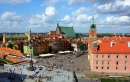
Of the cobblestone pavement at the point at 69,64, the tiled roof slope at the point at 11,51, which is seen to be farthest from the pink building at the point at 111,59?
the tiled roof slope at the point at 11,51

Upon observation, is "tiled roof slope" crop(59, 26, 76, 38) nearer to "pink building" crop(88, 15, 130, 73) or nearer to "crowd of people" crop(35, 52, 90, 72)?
"crowd of people" crop(35, 52, 90, 72)

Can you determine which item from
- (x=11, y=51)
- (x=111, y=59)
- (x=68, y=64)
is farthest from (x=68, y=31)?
(x=111, y=59)

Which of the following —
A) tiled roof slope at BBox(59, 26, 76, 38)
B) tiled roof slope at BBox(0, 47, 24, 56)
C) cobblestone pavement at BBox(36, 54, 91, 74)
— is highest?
tiled roof slope at BBox(59, 26, 76, 38)

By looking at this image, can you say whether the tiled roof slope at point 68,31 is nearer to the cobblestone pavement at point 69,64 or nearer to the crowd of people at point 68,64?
the crowd of people at point 68,64

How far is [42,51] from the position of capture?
9019 centimetres

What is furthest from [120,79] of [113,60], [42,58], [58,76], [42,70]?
[42,58]

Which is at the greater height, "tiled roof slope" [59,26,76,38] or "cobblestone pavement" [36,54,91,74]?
"tiled roof slope" [59,26,76,38]

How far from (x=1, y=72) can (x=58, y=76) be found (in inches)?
467

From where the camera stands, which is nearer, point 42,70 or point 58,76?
point 58,76

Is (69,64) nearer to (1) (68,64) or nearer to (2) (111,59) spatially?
(1) (68,64)

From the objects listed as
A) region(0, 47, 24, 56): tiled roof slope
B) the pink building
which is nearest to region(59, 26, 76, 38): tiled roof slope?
region(0, 47, 24, 56): tiled roof slope

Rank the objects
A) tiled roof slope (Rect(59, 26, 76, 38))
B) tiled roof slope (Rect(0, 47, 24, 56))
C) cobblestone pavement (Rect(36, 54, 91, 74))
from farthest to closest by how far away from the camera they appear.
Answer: tiled roof slope (Rect(59, 26, 76, 38)), tiled roof slope (Rect(0, 47, 24, 56)), cobblestone pavement (Rect(36, 54, 91, 74))

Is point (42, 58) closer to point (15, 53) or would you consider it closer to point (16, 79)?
point (15, 53)

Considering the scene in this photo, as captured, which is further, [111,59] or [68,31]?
[68,31]
